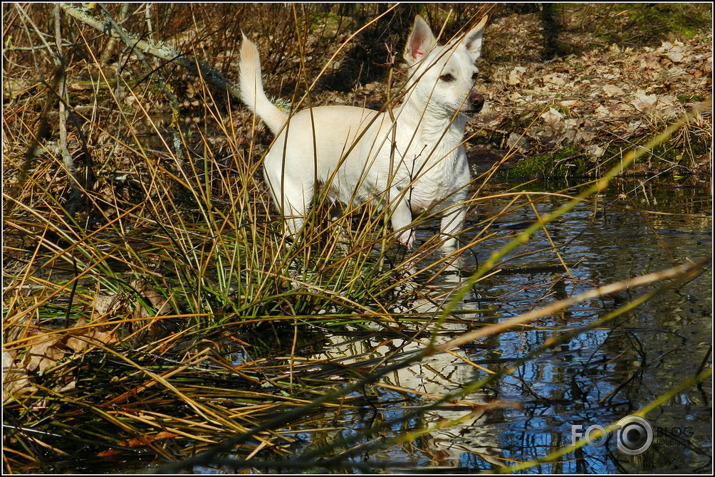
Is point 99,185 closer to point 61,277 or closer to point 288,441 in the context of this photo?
point 61,277

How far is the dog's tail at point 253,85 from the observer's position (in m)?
5.20

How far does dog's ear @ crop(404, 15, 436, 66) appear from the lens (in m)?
5.01

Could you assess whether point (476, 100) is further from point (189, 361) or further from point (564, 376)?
point (189, 361)

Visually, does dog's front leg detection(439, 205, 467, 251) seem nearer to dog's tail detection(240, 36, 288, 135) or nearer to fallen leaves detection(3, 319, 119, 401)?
dog's tail detection(240, 36, 288, 135)

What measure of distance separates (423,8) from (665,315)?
952 centimetres

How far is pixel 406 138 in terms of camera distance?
527 cm

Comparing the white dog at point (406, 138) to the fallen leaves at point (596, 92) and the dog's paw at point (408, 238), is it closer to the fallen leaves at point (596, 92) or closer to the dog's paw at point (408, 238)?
the dog's paw at point (408, 238)

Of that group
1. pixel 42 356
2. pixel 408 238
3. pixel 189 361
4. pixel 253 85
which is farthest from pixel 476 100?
pixel 42 356

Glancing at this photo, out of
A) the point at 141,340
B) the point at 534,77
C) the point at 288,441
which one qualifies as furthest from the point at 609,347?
the point at 534,77

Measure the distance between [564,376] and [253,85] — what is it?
11.1ft

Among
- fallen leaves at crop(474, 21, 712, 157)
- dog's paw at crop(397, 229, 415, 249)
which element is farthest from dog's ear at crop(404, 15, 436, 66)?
fallen leaves at crop(474, 21, 712, 157)

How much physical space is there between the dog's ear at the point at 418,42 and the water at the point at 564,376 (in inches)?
65.5

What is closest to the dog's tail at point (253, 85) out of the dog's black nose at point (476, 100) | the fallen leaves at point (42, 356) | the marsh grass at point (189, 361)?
the dog's black nose at point (476, 100)

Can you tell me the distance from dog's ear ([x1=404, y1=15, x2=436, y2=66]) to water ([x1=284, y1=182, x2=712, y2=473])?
166 centimetres
